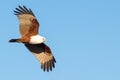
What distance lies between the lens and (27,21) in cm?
2528

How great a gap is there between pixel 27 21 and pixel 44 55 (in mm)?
2299

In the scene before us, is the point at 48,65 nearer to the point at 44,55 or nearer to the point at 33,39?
the point at 44,55

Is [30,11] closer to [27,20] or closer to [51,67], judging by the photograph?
[27,20]

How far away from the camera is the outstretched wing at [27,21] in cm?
2509

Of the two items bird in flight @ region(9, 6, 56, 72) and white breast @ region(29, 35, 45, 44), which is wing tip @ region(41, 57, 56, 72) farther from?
white breast @ region(29, 35, 45, 44)

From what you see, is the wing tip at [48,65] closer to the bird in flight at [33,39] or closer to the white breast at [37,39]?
the bird in flight at [33,39]

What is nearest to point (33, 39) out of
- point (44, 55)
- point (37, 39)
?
point (37, 39)

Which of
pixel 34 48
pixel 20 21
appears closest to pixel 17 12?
pixel 20 21

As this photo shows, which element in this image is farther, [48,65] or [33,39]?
[48,65]

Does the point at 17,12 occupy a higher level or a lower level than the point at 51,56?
higher

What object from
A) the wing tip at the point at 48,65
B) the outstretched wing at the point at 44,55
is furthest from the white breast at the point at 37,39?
the wing tip at the point at 48,65

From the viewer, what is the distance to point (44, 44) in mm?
25875

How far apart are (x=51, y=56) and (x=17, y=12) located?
3.19 meters

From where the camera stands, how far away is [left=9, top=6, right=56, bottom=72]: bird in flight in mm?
24750
